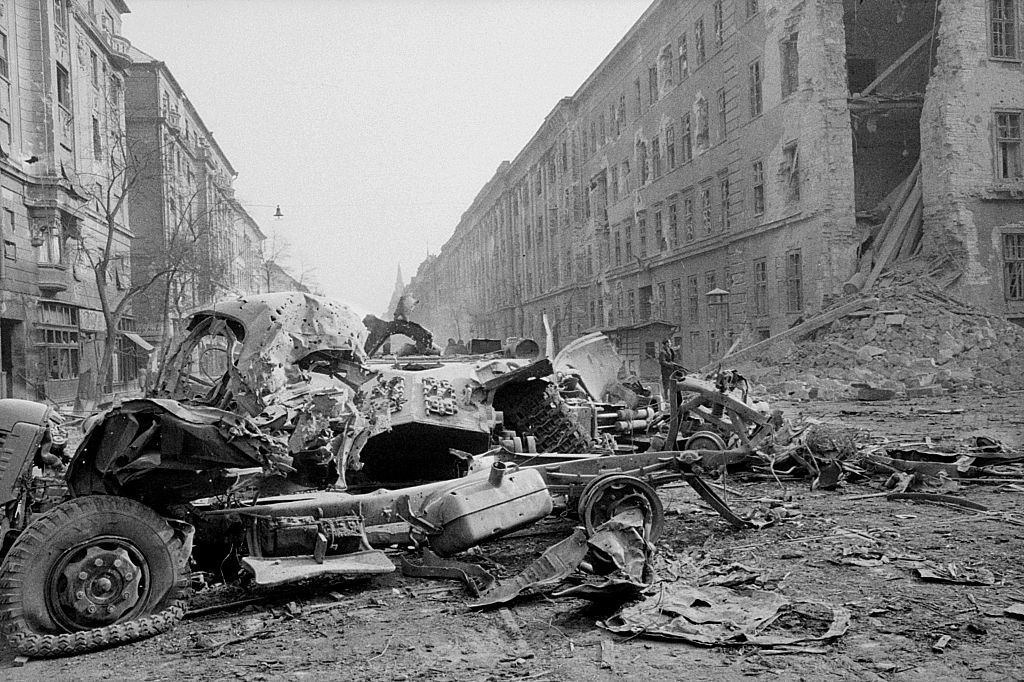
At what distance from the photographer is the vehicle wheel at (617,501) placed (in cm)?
625

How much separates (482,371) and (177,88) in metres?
43.8

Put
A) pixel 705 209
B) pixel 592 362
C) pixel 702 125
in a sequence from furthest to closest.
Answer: pixel 702 125 < pixel 705 209 < pixel 592 362

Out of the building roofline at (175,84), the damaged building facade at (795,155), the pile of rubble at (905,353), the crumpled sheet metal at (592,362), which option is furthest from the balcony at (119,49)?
the crumpled sheet metal at (592,362)

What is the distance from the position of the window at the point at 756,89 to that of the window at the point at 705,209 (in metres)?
3.73

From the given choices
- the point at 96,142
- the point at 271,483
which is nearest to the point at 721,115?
the point at 96,142

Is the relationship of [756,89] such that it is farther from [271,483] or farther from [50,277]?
[271,483]

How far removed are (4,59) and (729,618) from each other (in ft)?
85.3

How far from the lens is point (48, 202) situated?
24719 mm

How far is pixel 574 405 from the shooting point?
997 centimetres

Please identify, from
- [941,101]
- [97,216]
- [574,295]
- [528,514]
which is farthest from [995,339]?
[97,216]

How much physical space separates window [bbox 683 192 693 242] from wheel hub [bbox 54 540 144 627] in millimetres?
27601

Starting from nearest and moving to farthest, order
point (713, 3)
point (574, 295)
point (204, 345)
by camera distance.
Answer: point (204, 345)
point (713, 3)
point (574, 295)

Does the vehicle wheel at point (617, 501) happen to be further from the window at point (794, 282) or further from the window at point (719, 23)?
the window at point (719, 23)

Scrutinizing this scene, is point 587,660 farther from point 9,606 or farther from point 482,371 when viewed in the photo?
point 482,371
